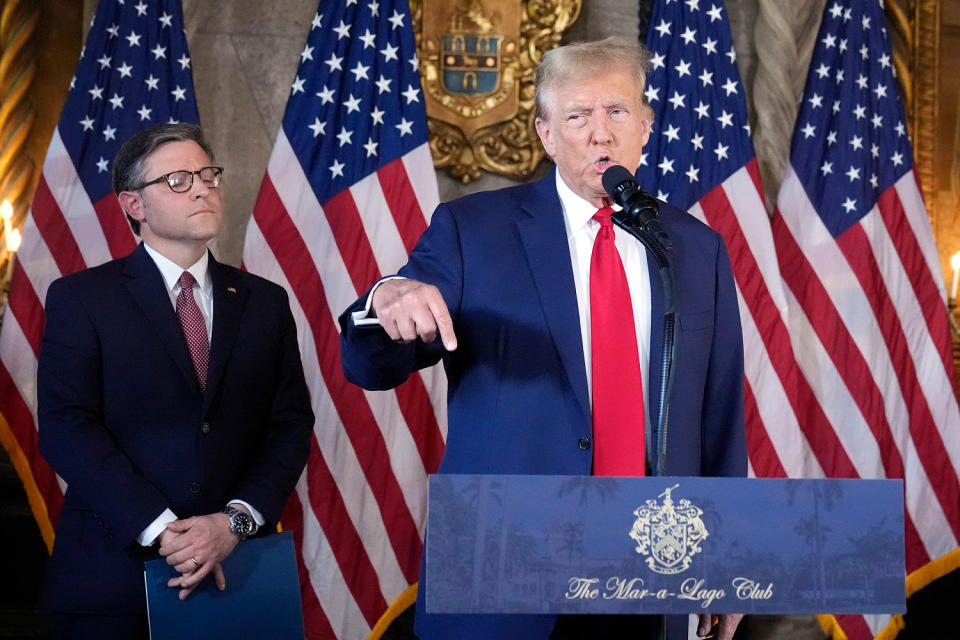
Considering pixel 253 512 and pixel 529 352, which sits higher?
pixel 529 352

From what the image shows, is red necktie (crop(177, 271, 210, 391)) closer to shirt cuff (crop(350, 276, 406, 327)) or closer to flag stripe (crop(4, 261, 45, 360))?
shirt cuff (crop(350, 276, 406, 327))

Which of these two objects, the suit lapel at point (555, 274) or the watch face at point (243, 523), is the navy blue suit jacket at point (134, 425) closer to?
the watch face at point (243, 523)

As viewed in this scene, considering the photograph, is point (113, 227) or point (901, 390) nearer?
point (113, 227)

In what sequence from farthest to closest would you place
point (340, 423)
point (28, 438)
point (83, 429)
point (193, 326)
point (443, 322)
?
point (340, 423) < point (28, 438) < point (193, 326) < point (83, 429) < point (443, 322)

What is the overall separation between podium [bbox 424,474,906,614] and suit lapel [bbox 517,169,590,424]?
1.83 feet

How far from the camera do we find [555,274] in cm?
191

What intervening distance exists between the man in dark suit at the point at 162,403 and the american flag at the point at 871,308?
240 cm

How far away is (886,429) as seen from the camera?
169 inches

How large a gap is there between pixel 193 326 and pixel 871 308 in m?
2.89

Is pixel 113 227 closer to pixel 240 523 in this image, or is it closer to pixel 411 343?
pixel 240 523

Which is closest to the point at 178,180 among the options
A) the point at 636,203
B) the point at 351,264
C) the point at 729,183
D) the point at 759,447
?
the point at 351,264

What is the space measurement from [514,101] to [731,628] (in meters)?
3.08

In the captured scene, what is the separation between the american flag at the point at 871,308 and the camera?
14.0 ft

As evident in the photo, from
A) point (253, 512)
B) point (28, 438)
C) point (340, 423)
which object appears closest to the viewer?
point (253, 512)
